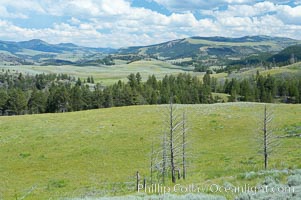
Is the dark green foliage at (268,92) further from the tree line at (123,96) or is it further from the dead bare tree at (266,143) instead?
the dead bare tree at (266,143)

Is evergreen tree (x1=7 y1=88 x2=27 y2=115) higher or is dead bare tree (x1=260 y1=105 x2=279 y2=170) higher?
dead bare tree (x1=260 y1=105 x2=279 y2=170)

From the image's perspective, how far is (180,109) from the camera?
181 ft

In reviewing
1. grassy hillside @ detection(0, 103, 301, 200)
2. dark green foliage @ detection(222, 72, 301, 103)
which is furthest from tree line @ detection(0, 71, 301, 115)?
grassy hillside @ detection(0, 103, 301, 200)

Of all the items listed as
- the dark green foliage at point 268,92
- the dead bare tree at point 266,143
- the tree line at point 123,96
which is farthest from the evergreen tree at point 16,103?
the dead bare tree at point 266,143

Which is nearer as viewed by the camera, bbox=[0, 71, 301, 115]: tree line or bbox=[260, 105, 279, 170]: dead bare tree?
bbox=[260, 105, 279, 170]: dead bare tree

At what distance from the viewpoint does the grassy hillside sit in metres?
26.0

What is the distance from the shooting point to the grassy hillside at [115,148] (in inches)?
1025

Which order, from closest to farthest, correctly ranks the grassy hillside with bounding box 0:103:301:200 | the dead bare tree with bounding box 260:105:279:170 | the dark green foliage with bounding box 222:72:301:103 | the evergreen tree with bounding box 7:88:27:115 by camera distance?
1. the dead bare tree with bounding box 260:105:279:170
2. the grassy hillside with bounding box 0:103:301:200
3. the evergreen tree with bounding box 7:88:27:115
4. the dark green foliage with bounding box 222:72:301:103

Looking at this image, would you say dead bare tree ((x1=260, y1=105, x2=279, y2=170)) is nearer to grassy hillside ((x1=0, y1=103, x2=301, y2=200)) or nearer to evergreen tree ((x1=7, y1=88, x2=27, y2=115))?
grassy hillside ((x1=0, y1=103, x2=301, y2=200))

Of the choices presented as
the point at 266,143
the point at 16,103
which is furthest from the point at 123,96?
the point at 266,143

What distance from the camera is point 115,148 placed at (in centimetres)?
3797

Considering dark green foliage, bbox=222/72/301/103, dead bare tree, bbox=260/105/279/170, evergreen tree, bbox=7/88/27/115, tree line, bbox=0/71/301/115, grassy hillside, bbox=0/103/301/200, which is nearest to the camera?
dead bare tree, bbox=260/105/279/170

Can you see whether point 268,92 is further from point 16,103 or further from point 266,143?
point 266,143

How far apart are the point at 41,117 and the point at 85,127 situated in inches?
461
